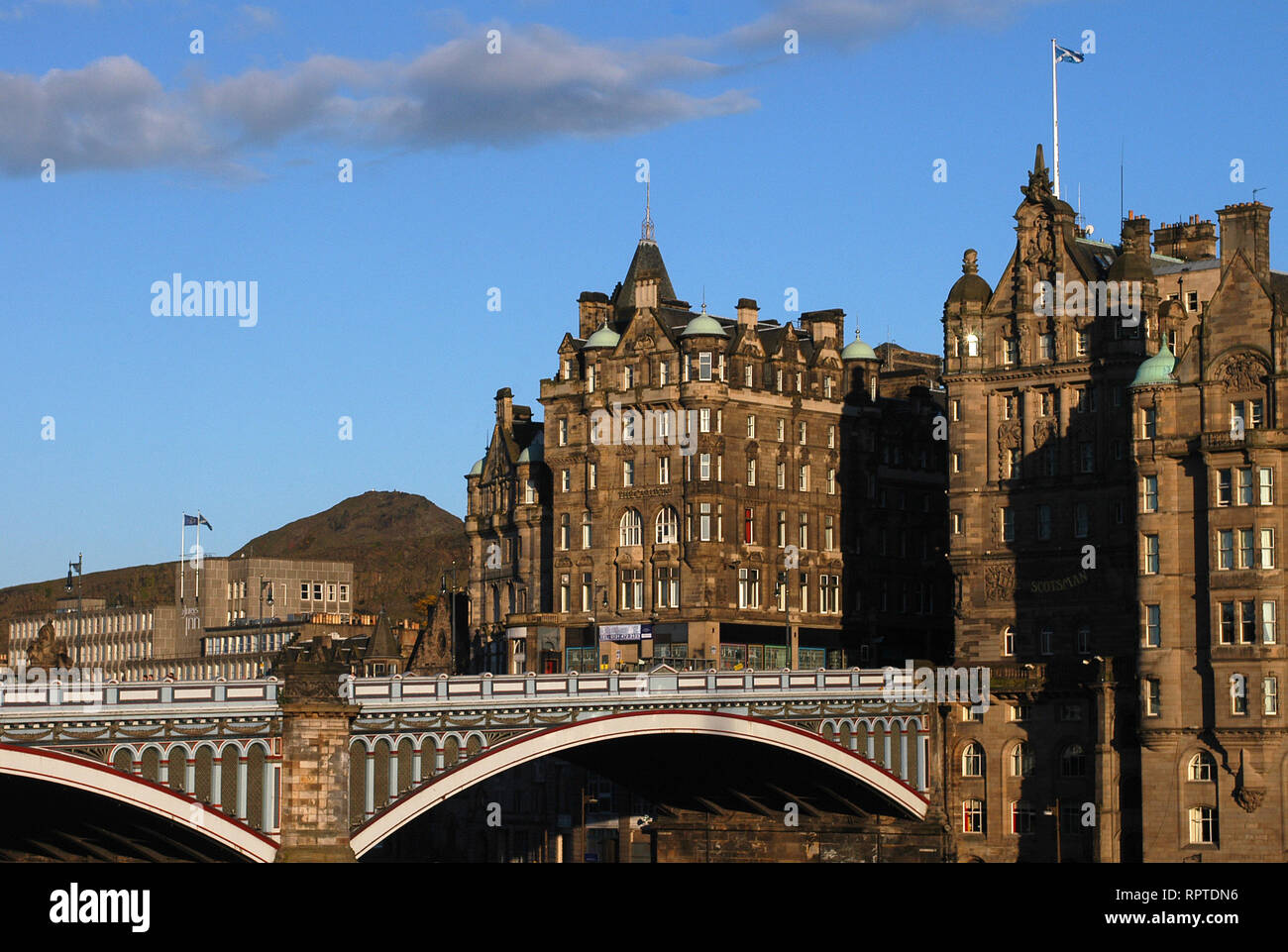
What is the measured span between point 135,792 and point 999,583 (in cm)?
6826

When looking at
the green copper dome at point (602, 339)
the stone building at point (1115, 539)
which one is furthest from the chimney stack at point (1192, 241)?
the green copper dome at point (602, 339)

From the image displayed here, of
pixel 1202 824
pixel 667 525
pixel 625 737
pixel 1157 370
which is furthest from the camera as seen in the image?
pixel 667 525

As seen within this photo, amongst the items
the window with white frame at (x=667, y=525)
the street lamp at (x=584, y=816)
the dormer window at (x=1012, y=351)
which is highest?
the dormer window at (x=1012, y=351)

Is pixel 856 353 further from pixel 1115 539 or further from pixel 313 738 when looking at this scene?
pixel 313 738

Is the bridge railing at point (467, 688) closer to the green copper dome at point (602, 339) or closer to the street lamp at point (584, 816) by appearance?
the street lamp at point (584, 816)

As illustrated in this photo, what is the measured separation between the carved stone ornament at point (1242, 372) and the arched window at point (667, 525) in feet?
169

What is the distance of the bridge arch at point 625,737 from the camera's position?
336ft

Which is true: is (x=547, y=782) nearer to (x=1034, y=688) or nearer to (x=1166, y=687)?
(x=1034, y=688)

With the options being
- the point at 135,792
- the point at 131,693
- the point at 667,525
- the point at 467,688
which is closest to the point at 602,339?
the point at 667,525

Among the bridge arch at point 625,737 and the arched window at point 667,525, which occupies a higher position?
the arched window at point 667,525

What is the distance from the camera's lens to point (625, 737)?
380ft

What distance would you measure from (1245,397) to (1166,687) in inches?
629

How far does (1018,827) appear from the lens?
139 metres
